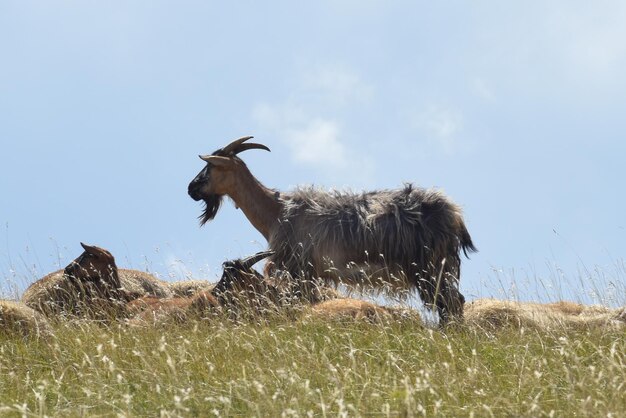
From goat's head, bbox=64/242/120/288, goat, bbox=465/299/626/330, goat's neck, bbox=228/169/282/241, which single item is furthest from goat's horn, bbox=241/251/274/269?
goat, bbox=465/299/626/330

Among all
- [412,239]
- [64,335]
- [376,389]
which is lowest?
[376,389]

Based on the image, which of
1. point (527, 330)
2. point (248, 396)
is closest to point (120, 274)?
point (527, 330)

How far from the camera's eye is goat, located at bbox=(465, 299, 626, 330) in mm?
10258

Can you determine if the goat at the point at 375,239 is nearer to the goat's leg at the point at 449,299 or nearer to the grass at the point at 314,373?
the goat's leg at the point at 449,299

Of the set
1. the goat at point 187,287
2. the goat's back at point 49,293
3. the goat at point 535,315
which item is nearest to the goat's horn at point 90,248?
the goat's back at point 49,293

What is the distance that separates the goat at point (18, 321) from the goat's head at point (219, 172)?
4.60 meters

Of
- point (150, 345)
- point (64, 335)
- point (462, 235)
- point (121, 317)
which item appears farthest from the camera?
point (462, 235)

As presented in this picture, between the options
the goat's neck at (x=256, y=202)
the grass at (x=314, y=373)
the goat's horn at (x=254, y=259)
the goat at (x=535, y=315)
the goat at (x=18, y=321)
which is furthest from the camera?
the goat's neck at (x=256, y=202)

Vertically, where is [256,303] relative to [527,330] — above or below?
above

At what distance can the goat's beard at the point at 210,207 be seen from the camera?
14484mm

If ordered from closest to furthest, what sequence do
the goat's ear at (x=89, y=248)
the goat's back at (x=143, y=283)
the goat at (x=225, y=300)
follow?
1. the goat at (x=225, y=300)
2. the goat's ear at (x=89, y=248)
3. the goat's back at (x=143, y=283)

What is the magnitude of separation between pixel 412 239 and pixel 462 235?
93 cm

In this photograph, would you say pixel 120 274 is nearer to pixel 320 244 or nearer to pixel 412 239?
pixel 320 244

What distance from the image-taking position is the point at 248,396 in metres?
6.07
